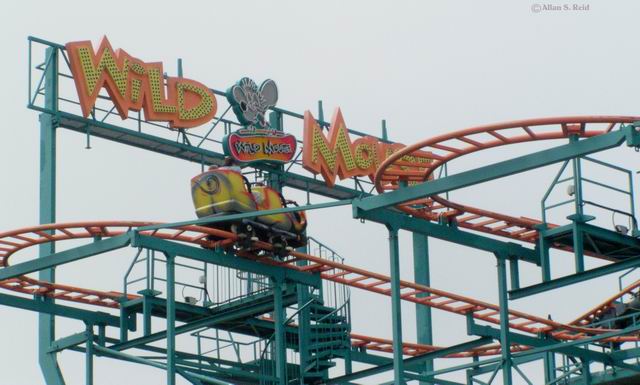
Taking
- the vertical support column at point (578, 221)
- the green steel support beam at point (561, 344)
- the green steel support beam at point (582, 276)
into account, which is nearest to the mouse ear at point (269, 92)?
the green steel support beam at point (561, 344)

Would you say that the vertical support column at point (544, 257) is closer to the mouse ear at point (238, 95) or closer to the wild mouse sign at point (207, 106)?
the wild mouse sign at point (207, 106)

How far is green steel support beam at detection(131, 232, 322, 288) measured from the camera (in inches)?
1363

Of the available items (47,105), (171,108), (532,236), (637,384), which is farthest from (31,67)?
(637,384)

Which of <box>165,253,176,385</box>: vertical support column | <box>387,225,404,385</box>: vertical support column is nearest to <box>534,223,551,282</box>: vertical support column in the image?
<box>387,225,404,385</box>: vertical support column

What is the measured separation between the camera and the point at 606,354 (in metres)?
39.6

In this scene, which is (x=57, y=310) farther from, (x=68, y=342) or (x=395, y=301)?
(x=395, y=301)

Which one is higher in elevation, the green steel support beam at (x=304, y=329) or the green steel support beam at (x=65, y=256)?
the green steel support beam at (x=65, y=256)

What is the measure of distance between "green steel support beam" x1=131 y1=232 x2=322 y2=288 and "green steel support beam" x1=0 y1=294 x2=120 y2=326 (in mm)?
3113

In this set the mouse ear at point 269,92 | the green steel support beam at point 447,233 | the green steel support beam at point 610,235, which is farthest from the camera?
the mouse ear at point 269,92

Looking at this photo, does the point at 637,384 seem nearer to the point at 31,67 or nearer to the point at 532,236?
the point at 532,236

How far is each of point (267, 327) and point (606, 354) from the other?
7136 millimetres

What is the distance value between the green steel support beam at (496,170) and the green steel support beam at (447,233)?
541 mm

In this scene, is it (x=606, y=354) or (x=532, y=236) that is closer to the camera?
(x=532, y=236)

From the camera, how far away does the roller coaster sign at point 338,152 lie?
146ft
